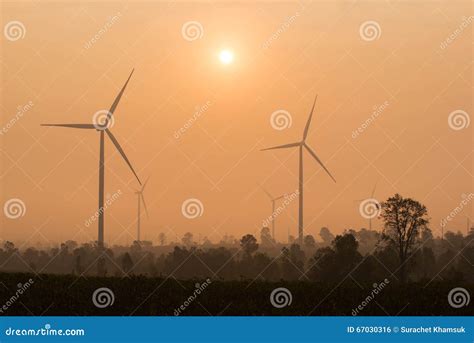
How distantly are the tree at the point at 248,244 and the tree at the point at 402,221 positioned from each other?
4801 centimetres

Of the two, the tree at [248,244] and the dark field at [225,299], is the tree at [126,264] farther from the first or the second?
the dark field at [225,299]

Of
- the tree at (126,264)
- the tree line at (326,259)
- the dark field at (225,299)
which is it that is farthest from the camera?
the tree at (126,264)

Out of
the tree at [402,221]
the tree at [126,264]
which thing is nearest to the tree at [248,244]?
the tree at [126,264]

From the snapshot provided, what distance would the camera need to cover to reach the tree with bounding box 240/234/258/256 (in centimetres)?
12419

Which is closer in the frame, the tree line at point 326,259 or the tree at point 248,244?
the tree line at point 326,259

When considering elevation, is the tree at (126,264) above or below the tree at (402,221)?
below

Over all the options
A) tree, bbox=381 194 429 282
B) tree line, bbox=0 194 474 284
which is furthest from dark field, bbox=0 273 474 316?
tree, bbox=381 194 429 282

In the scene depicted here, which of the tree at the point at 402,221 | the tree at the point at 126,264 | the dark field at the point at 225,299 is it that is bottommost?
the tree at the point at 126,264

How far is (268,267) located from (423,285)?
67.3 m

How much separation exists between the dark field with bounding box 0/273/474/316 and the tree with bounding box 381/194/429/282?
32.0 m

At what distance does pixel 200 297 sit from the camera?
42.9 m

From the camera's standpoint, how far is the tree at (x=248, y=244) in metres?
124

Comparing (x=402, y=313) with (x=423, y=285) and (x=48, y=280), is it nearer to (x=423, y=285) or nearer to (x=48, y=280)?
(x=423, y=285)

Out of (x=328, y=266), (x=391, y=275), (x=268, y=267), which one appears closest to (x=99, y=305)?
(x=328, y=266)
